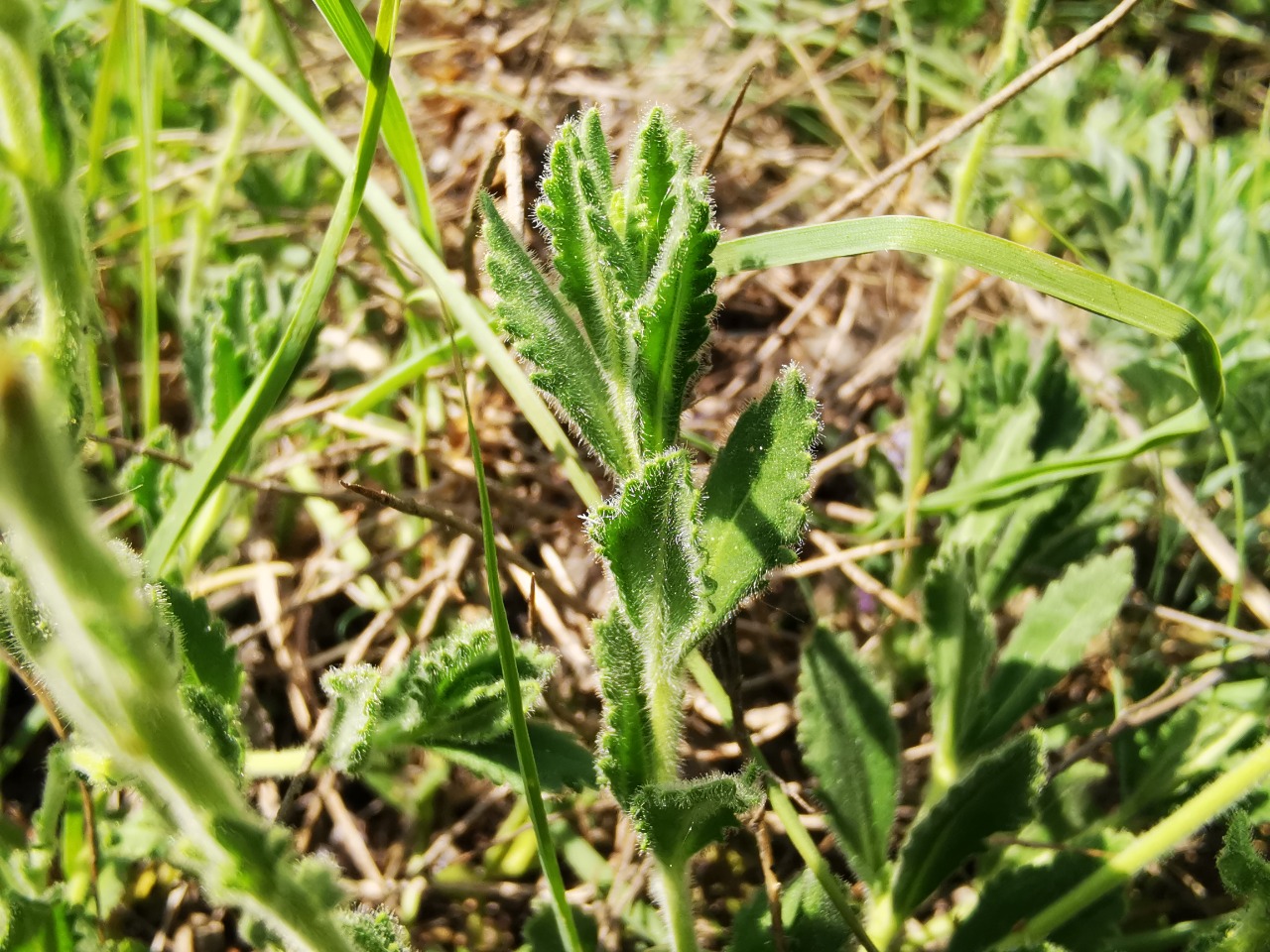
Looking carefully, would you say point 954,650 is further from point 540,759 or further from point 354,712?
point 354,712

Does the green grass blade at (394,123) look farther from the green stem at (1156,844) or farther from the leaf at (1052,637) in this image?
the green stem at (1156,844)

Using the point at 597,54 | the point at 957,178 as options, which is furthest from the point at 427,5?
the point at 957,178

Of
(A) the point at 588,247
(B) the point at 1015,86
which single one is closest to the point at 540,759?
(A) the point at 588,247

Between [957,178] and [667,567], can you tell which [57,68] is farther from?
[957,178]

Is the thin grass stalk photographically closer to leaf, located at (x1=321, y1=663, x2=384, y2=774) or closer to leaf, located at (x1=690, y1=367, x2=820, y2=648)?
leaf, located at (x1=690, y1=367, x2=820, y2=648)

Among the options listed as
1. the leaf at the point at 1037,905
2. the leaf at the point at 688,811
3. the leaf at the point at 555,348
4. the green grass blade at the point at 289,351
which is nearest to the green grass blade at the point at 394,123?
Answer: the green grass blade at the point at 289,351

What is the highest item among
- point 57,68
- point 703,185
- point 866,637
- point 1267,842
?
point 57,68

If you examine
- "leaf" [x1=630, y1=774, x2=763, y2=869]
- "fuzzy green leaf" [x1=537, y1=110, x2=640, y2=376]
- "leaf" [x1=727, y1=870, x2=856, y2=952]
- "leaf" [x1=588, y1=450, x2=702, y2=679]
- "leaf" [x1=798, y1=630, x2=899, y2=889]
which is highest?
"fuzzy green leaf" [x1=537, y1=110, x2=640, y2=376]

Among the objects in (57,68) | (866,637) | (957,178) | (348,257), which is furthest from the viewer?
(348,257)

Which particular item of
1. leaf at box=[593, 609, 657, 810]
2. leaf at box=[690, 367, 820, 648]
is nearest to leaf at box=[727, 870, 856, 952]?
leaf at box=[593, 609, 657, 810]
